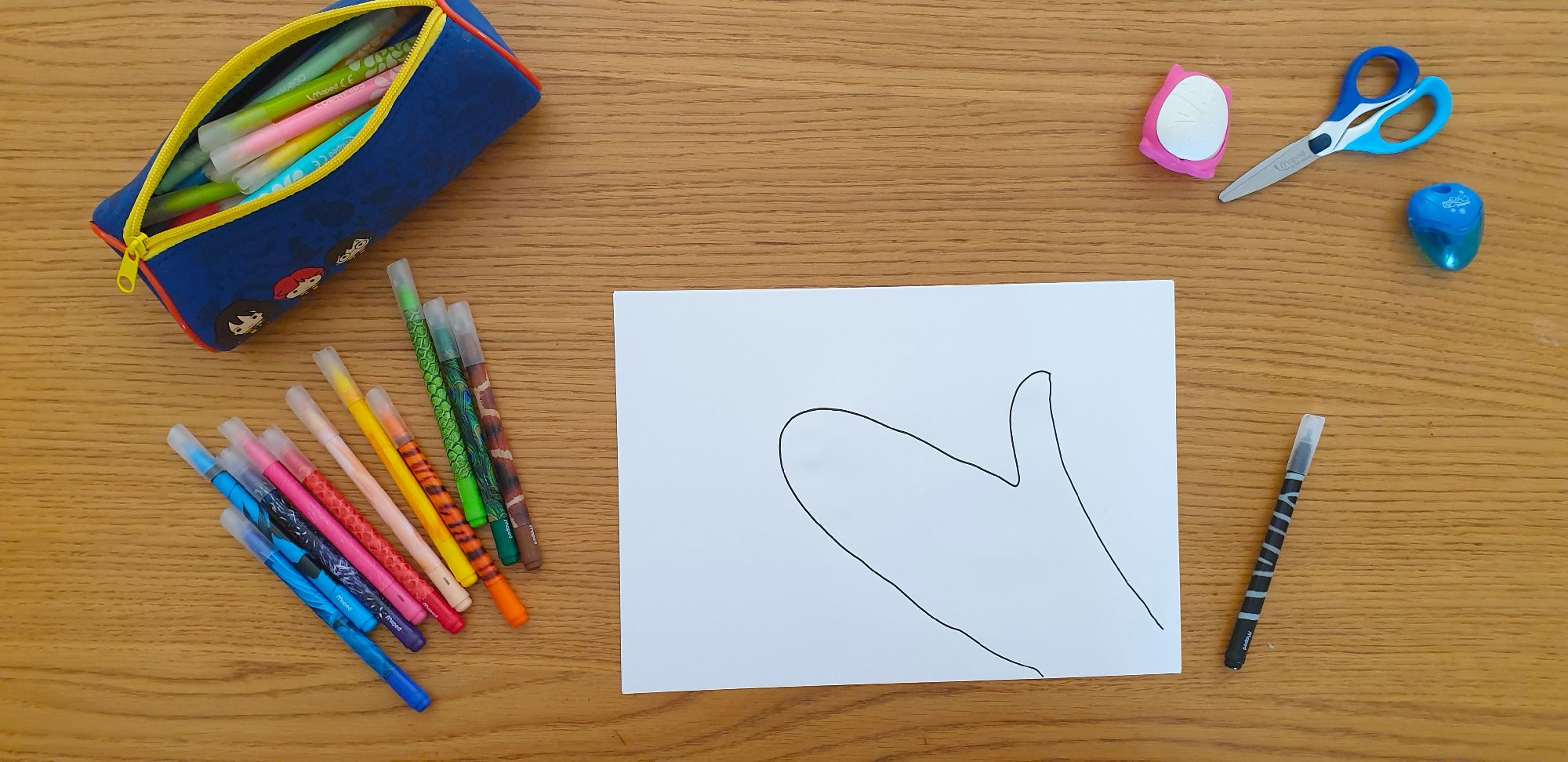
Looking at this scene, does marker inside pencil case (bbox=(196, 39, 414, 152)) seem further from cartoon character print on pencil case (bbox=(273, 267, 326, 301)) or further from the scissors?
the scissors

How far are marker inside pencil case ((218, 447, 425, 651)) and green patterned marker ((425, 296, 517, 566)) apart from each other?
0.08 m

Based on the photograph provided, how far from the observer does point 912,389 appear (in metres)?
0.60

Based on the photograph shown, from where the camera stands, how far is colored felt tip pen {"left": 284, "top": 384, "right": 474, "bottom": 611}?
575 mm

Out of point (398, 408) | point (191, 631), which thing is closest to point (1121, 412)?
point (398, 408)

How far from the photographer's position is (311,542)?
1.89 feet


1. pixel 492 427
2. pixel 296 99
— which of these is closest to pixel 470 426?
pixel 492 427

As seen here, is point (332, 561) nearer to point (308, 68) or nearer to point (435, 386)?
point (435, 386)

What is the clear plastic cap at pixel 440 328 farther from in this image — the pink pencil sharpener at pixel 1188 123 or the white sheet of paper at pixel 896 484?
the pink pencil sharpener at pixel 1188 123

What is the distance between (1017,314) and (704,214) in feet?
0.74

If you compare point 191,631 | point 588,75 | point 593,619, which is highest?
point 588,75

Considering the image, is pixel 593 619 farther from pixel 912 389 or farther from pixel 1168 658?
pixel 1168 658

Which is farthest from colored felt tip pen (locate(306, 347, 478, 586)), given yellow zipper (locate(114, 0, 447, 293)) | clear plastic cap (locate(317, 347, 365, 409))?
yellow zipper (locate(114, 0, 447, 293))

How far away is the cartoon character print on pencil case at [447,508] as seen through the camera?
0.58 meters

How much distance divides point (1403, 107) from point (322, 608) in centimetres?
81
